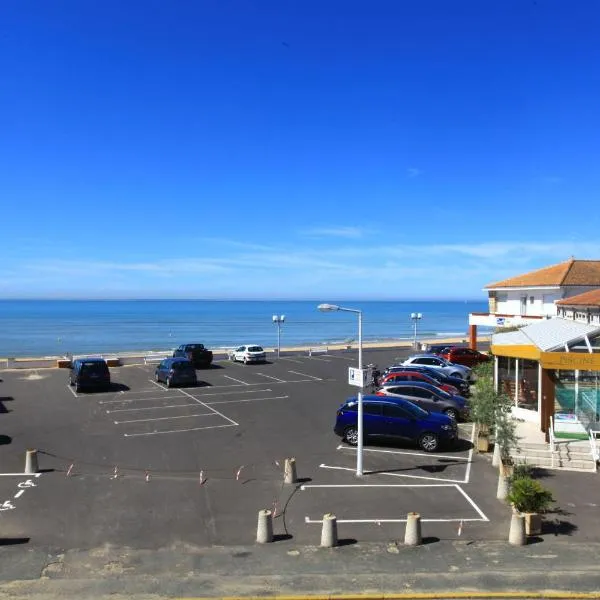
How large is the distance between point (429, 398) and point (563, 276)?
19.7 metres

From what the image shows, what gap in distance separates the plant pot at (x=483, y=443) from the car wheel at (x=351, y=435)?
386 cm

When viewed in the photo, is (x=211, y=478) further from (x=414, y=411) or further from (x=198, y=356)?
(x=198, y=356)

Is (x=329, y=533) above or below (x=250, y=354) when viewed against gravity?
below

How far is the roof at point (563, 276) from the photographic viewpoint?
124 ft

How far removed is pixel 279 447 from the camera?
1916cm

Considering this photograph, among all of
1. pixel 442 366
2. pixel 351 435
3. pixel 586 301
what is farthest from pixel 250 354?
pixel 351 435

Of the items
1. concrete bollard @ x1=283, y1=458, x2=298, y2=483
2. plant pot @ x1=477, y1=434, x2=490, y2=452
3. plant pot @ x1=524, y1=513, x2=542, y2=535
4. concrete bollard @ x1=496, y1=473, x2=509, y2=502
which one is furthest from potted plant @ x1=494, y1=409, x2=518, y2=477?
concrete bollard @ x1=283, y1=458, x2=298, y2=483

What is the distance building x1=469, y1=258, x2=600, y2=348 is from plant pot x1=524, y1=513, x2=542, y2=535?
84.5 ft

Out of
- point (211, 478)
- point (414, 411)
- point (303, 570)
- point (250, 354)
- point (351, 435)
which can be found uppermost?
point (250, 354)

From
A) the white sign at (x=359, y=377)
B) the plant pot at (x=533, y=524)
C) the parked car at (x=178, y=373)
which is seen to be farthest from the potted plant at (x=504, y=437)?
the parked car at (x=178, y=373)

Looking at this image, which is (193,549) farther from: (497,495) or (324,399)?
(324,399)

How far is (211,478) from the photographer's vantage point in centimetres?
1570

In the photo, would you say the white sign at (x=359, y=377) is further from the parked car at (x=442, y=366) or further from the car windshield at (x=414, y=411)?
the parked car at (x=442, y=366)

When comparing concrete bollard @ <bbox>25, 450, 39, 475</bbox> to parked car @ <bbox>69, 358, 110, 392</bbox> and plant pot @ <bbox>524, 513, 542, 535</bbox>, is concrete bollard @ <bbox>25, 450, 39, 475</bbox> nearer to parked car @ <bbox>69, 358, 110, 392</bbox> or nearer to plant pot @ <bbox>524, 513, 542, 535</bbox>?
plant pot @ <bbox>524, 513, 542, 535</bbox>
